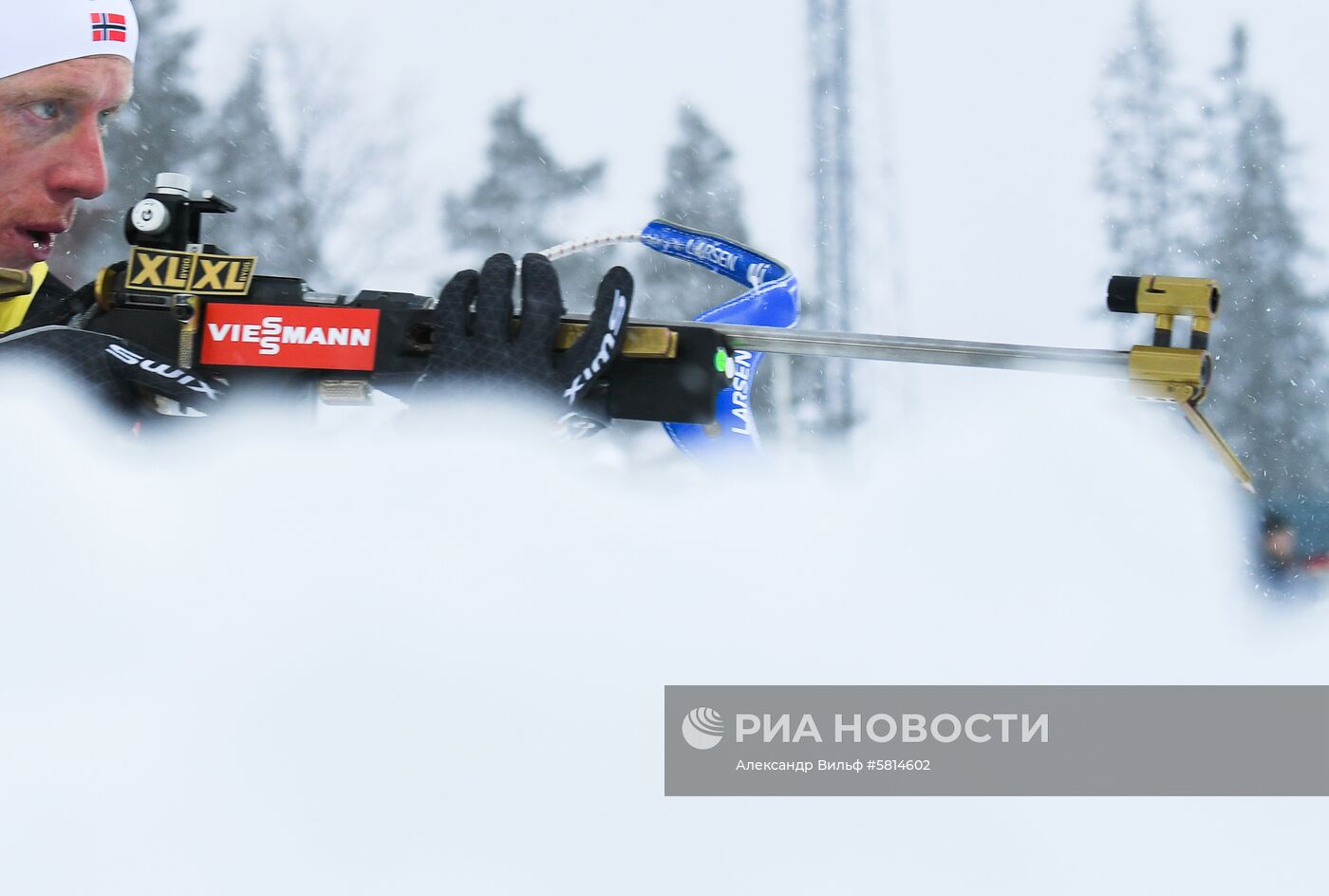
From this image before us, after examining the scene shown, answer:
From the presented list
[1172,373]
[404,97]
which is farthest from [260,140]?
[1172,373]

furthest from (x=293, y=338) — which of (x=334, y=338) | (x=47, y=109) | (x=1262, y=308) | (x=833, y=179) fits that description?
(x=1262, y=308)

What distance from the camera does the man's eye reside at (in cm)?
264

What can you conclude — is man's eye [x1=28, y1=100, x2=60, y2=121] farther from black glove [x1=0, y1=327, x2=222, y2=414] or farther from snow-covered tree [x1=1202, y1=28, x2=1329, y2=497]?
snow-covered tree [x1=1202, y1=28, x2=1329, y2=497]

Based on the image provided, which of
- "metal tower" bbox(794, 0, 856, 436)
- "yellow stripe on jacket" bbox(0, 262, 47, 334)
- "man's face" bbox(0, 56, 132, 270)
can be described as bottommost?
"yellow stripe on jacket" bbox(0, 262, 47, 334)

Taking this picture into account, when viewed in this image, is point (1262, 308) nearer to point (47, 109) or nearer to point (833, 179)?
point (833, 179)

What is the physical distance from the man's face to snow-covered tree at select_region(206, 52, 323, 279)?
11107mm

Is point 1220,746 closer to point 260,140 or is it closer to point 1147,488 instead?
point 1147,488

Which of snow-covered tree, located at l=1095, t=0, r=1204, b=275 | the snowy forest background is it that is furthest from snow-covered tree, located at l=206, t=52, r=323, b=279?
snow-covered tree, located at l=1095, t=0, r=1204, b=275

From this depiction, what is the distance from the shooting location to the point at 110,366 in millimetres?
2316

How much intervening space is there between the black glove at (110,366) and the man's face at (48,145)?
0.46 m

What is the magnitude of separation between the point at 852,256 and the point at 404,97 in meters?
7.53

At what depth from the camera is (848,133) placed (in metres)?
9.72

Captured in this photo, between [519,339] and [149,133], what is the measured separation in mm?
13074

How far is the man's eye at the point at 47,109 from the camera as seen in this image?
2.64 m
